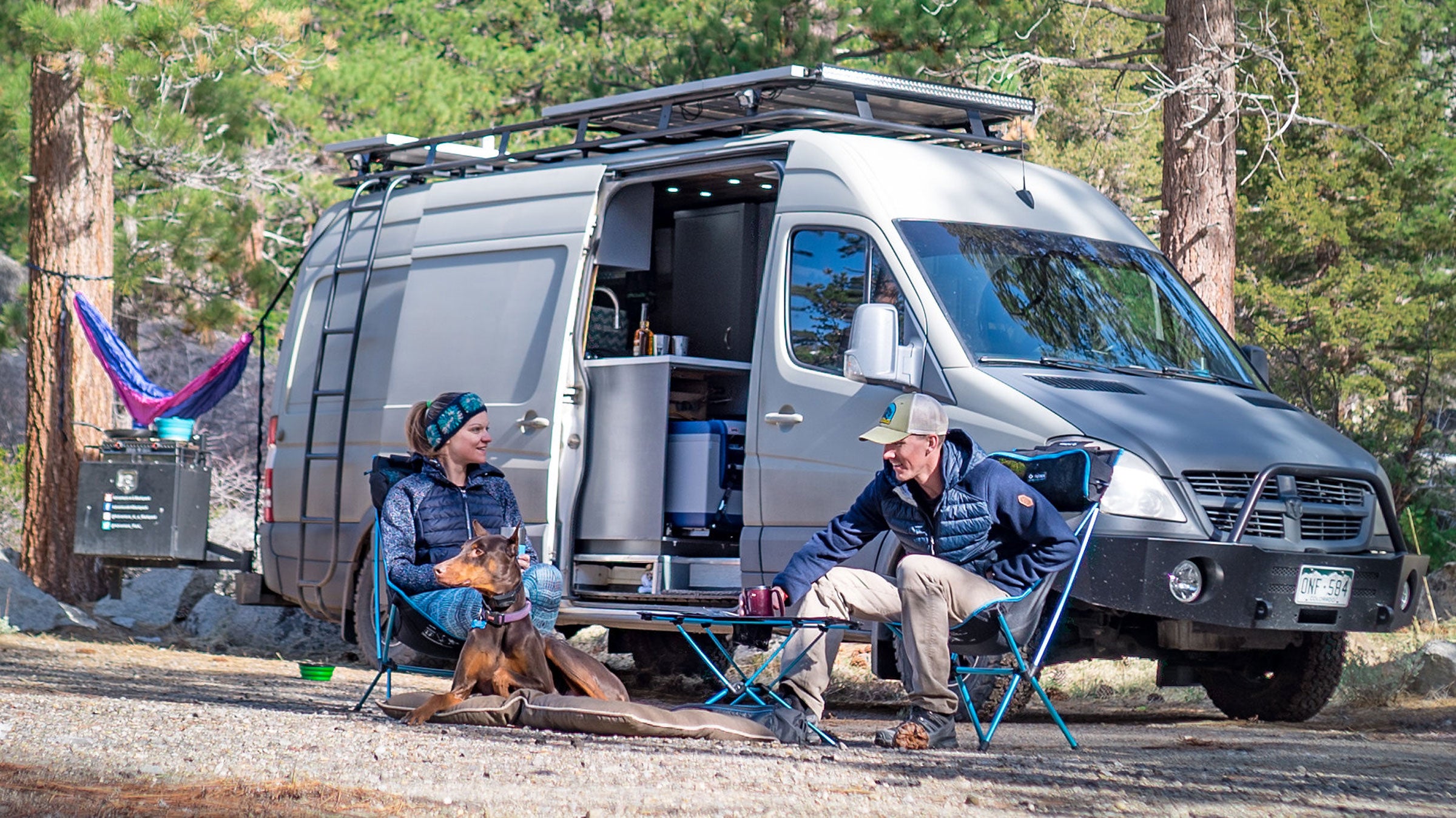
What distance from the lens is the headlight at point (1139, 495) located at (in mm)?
6582

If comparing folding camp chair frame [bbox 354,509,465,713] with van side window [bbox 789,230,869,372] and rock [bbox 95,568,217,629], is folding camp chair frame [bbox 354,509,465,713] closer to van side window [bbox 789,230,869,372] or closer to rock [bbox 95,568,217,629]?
van side window [bbox 789,230,869,372]

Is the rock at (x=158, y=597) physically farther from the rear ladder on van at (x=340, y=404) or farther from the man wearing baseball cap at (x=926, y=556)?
the man wearing baseball cap at (x=926, y=556)

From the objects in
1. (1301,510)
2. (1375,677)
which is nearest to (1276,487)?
(1301,510)

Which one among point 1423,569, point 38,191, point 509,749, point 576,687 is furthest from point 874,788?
point 38,191

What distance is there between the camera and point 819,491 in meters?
7.54

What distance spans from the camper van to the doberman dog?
1275mm

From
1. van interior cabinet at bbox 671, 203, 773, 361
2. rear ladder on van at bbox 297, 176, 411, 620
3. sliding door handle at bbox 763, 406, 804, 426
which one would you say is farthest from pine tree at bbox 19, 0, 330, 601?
sliding door handle at bbox 763, 406, 804, 426

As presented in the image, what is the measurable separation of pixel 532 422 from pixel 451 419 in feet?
6.84

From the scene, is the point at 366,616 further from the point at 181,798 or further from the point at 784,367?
the point at 181,798

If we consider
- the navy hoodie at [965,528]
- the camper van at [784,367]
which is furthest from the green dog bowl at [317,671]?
the navy hoodie at [965,528]

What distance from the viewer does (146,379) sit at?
12.6 m

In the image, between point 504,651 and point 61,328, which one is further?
point 61,328

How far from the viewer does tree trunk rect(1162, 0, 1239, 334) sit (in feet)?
37.3

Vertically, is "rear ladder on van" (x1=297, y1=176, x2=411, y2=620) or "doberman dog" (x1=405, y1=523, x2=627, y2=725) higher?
"rear ladder on van" (x1=297, y1=176, x2=411, y2=620)
